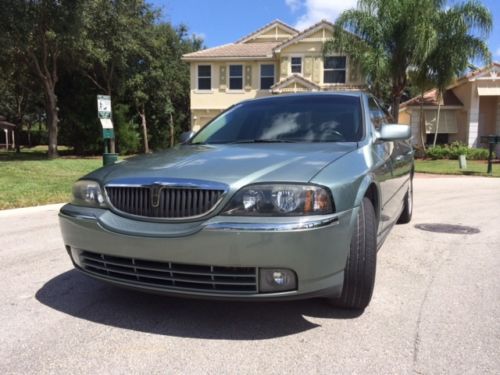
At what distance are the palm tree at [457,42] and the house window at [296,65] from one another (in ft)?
23.7

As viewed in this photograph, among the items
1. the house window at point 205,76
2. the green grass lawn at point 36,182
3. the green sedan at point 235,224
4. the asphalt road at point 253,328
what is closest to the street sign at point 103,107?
the green grass lawn at point 36,182

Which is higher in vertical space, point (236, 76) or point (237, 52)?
point (237, 52)

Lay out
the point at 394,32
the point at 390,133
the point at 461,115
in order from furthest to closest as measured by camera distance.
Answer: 1. the point at 461,115
2. the point at 394,32
3. the point at 390,133

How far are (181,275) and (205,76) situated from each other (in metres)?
24.5

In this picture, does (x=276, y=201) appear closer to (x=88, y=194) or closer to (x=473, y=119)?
(x=88, y=194)

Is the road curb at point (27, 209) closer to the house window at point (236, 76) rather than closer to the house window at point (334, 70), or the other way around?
the house window at point (236, 76)

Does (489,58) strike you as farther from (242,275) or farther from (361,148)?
(242,275)

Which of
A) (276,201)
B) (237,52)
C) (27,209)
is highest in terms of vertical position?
(237,52)

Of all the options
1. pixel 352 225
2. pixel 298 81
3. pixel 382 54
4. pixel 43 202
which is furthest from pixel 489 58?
pixel 352 225

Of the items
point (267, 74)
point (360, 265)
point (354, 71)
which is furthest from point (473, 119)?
point (360, 265)

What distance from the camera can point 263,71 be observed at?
85.4ft

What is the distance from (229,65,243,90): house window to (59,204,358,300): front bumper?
78.1 ft

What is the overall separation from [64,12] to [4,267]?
51.0 ft

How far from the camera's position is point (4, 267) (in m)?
4.46
